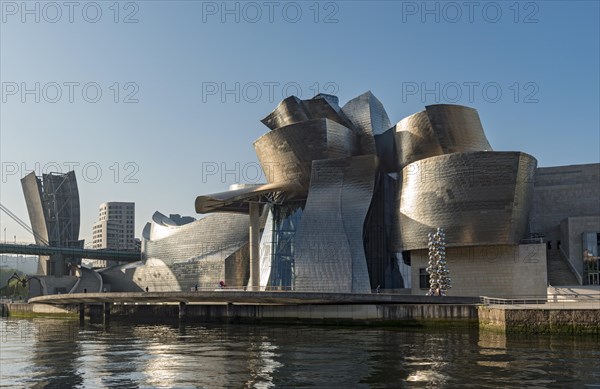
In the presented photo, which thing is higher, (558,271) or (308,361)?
(558,271)

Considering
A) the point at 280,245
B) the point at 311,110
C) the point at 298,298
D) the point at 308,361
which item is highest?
the point at 311,110

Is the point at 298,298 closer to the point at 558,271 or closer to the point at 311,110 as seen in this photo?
the point at 558,271

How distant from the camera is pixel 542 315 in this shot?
98.0 feet

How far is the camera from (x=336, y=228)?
52938 millimetres

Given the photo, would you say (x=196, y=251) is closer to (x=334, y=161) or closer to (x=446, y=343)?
(x=334, y=161)

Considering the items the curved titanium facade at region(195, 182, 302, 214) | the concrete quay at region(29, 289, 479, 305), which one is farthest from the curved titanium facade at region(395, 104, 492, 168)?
the concrete quay at region(29, 289, 479, 305)

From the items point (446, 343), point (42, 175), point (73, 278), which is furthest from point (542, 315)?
point (42, 175)

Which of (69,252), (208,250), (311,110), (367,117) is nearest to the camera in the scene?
(367,117)

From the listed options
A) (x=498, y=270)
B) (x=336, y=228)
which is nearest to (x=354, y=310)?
(x=336, y=228)

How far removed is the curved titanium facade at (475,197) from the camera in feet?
158

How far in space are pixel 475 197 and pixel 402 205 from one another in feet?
20.6

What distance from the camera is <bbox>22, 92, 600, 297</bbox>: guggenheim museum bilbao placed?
160 feet

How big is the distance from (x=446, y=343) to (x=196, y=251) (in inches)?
1913

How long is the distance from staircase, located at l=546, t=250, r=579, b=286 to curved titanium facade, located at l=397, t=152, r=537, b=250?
3.96 metres
